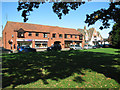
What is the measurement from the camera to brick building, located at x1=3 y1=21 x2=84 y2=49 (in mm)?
32531

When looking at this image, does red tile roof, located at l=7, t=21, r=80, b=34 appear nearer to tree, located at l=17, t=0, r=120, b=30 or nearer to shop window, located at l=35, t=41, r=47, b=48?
shop window, located at l=35, t=41, r=47, b=48

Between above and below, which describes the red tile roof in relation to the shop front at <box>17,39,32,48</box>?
above

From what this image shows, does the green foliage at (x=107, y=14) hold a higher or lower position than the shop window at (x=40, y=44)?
higher

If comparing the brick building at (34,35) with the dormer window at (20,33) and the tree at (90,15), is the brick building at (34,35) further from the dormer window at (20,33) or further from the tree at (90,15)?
the tree at (90,15)

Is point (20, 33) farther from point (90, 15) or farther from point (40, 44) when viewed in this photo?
point (90, 15)

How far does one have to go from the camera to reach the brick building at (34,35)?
32531 mm

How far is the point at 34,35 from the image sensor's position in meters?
35.9

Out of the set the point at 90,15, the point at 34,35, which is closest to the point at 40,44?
the point at 34,35

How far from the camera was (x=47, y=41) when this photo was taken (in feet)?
128

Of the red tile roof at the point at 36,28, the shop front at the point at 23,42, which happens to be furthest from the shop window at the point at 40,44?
the red tile roof at the point at 36,28

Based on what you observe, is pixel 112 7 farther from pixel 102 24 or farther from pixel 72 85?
pixel 72 85

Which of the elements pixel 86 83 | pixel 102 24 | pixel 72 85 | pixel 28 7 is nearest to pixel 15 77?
pixel 72 85

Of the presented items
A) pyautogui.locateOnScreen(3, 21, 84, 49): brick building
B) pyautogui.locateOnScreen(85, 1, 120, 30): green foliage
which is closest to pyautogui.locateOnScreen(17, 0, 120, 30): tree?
pyautogui.locateOnScreen(85, 1, 120, 30): green foliage

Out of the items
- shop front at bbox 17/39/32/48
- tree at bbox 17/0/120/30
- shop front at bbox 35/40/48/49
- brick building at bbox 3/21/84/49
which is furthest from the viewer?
shop front at bbox 35/40/48/49
